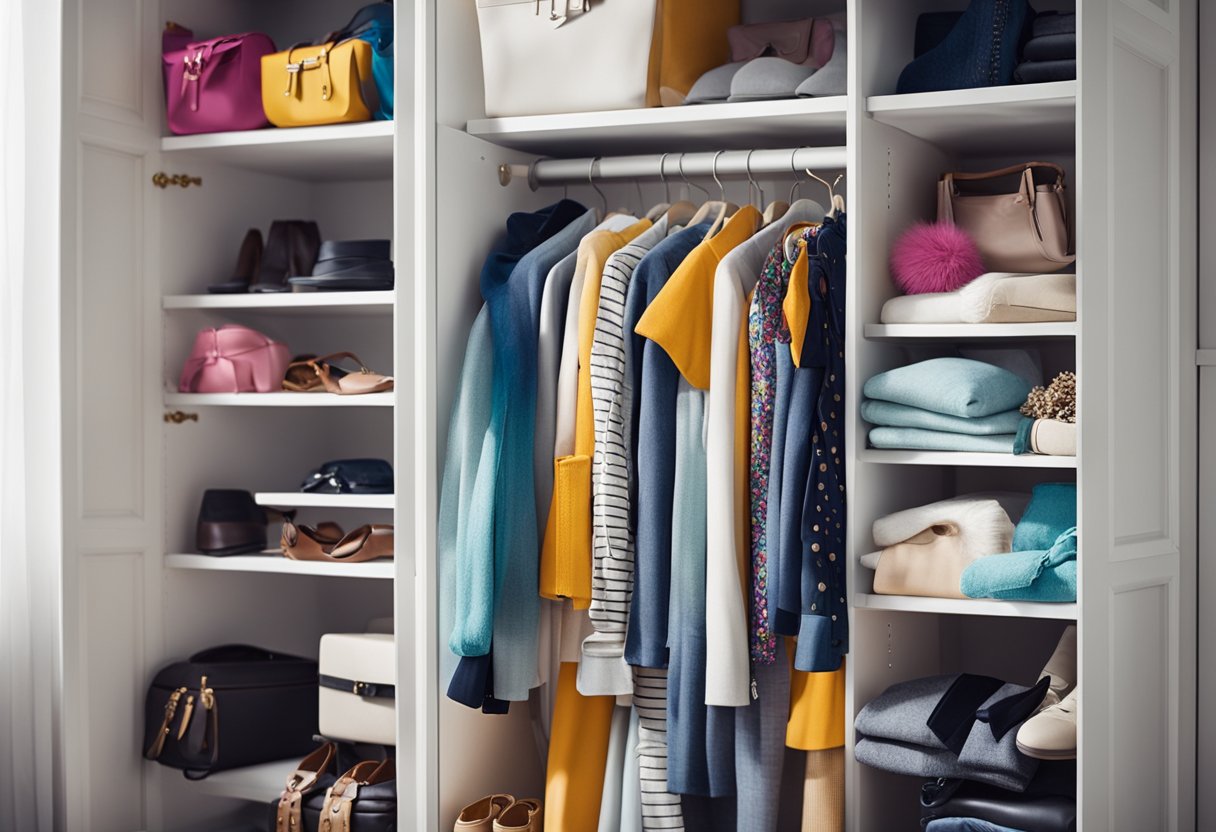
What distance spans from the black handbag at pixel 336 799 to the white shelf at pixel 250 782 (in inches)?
1.6

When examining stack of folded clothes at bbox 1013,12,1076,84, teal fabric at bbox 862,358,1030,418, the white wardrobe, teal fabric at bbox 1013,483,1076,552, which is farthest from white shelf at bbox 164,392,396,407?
stack of folded clothes at bbox 1013,12,1076,84

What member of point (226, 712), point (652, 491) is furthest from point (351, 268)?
point (226, 712)

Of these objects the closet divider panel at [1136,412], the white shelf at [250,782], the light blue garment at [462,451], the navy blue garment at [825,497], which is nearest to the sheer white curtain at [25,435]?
the white shelf at [250,782]

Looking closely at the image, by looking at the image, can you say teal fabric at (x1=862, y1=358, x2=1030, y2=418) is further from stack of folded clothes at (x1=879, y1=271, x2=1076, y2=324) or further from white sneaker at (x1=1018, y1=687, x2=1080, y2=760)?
white sneaker at (x1=1018, y1=687, x2=1080, y2=760)

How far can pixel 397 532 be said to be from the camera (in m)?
2.65

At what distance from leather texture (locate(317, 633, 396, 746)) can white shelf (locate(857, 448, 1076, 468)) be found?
1098mm

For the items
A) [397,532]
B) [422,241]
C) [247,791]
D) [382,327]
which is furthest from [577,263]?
[247,791]

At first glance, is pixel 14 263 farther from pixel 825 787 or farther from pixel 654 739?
pixel 825 787

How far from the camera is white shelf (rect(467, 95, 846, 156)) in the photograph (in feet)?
8.36

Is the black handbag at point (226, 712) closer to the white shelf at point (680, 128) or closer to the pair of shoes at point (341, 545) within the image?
the pair of shoes at point (341, 545)

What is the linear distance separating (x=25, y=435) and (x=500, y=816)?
1239 mm

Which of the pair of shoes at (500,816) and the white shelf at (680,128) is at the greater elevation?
the white shelf at (680,128)

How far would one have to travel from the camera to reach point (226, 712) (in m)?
2.94

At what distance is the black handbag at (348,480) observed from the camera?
9.78 feet
